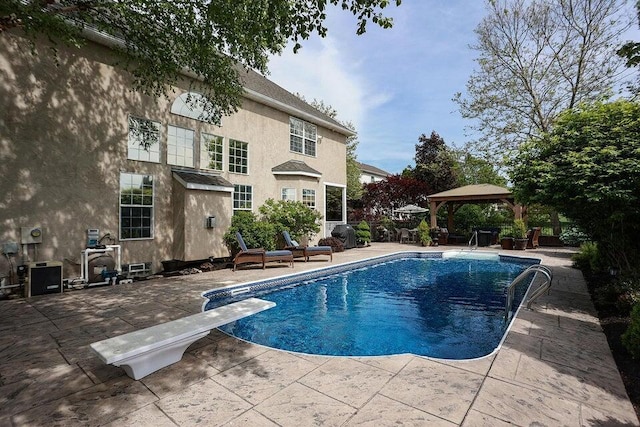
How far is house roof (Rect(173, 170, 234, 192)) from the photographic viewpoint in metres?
10.3

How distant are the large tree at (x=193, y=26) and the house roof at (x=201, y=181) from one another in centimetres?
269

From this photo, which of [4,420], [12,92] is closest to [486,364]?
[4,420]

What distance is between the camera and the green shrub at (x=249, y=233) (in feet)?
38.0

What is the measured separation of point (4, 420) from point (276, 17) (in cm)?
723

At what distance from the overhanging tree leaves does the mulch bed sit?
1.01 meters

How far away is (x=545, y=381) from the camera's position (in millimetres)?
3332

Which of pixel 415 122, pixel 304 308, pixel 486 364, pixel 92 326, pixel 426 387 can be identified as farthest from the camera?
pixel 415 122

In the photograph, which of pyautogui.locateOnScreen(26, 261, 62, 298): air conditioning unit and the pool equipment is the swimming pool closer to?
the pool equipment

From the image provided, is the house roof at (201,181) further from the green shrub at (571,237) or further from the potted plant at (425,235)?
the green shrub at (571,237)

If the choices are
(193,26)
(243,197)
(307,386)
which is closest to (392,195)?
A: (243,197)

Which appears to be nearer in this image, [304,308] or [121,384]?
[121,384]

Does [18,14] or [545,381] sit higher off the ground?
[18,14]

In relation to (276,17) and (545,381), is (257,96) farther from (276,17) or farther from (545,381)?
(545,381)

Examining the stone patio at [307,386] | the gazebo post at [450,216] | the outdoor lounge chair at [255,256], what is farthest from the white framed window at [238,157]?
the gazebo post at [450,216]
